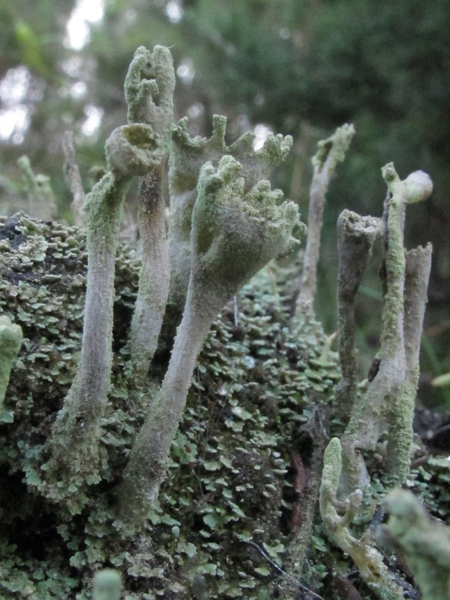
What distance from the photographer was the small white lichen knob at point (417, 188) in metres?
1.36

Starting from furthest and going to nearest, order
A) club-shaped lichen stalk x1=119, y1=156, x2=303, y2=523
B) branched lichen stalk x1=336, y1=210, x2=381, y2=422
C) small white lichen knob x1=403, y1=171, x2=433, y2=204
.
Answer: small white lichen knob x1=403, y1=171, x2=433, y2=204 < branched lichen stalk x1=336, y1=210, x2=381, y2=422 < club-shaped lichen stalk x1=119, y1=156, x2=303, y2=523

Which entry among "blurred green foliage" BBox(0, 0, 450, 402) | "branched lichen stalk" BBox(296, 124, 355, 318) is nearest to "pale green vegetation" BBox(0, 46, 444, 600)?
"branched lichen stalk" BBox(296, 124, 355, 318)

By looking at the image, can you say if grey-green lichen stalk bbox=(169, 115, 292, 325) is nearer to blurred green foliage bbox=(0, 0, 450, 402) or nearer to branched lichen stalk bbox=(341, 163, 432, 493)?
branched lichen stalk bbox=(341, 163, 432, 493)

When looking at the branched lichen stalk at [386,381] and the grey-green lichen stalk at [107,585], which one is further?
the branched lichen stalk at [386,381]

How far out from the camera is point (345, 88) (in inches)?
118

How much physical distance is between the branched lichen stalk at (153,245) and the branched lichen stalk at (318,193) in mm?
631

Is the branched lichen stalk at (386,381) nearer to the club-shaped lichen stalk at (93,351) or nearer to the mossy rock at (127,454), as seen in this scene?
the mossy rock at (127,454)

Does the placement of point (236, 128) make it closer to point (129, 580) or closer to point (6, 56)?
point (6, 56)

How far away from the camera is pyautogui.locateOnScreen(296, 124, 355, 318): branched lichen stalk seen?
5.54 feet

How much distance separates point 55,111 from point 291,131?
86.4 inches

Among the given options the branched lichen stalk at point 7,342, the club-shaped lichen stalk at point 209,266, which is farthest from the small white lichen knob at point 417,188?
the branched lichen stalk at point 7,342

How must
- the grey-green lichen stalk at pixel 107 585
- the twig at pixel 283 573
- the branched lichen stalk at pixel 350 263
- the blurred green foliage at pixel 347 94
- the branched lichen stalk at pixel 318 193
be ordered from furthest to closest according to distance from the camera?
the blurred green foliage at pixel 347 94, the branched lichen stalk at pixel 318 193, the branched lichen stalk at pixel 350 263, the twig at pixel 283 573, the grey-green lichen stalk at pixel 107 585

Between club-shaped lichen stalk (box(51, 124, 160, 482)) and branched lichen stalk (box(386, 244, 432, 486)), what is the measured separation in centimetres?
63

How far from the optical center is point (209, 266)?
993 millimetres
